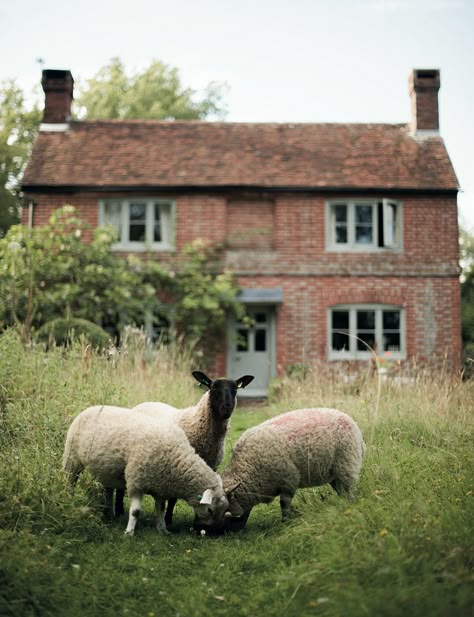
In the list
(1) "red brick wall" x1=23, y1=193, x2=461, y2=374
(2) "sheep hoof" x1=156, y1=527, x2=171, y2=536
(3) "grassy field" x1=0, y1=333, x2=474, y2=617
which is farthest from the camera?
(1) "red brick wall" x1=23, y1=193, x2=461, y2=374

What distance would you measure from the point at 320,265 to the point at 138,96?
18.6 m

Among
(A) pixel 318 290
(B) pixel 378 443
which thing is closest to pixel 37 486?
(B) pixel 378 443

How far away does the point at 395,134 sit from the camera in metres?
19.2

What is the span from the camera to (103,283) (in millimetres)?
15484

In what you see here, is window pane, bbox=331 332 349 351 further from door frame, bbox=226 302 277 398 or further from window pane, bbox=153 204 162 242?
window pane, bbox=153 204 162 242

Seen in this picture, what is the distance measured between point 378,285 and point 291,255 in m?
2.49

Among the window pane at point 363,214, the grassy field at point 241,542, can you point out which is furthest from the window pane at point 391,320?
the grassy field at point 241,542

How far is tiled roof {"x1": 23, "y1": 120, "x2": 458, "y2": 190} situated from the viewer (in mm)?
17094

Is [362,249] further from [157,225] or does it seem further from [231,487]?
[231,487]

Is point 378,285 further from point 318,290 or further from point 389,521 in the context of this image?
point 389,521

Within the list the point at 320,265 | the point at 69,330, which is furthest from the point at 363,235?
the point at 69,330

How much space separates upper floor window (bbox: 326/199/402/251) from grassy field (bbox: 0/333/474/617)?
985 cm

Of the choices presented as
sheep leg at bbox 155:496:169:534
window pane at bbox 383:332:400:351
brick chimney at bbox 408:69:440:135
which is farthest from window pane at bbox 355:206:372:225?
sheep leg at bbox 155:496:169:534

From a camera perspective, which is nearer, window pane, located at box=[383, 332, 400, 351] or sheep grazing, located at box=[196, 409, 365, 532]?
sheep grazing, located at box=[196, 409, 365, 532]
